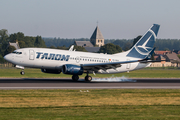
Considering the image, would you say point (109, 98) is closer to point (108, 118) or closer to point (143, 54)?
point (108, 118)

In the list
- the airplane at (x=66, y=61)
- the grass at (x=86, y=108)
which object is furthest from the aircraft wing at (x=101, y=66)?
the grass at (x=86, y=108)

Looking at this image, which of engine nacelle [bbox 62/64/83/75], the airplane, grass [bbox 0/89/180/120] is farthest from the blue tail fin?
grass [bbox 0/89/180/120]

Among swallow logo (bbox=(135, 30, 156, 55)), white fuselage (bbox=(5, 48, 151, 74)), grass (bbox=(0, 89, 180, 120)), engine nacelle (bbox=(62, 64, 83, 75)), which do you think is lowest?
grass (bbox=(0, 89, 180, 120))

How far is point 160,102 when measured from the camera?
20.1m

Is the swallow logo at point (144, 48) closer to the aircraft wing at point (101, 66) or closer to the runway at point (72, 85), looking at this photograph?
the aircraft wing at point (101, 66)

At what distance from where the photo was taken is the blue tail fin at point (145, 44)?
42.9 m

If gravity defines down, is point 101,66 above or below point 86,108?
above

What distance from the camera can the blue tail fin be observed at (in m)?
42.9

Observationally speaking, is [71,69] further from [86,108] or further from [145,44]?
[86,108]

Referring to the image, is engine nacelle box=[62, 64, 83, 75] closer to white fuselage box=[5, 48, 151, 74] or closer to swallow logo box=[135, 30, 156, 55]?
white fuselage box=[5, 48, 151, 74]

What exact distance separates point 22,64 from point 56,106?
2057 centimetres

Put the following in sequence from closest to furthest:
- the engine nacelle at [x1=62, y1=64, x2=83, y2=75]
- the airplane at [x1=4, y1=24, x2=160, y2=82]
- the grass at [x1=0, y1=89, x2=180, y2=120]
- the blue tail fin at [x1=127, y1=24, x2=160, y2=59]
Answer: the grass at [x1=0, y1=89, x2=180, y2=120] → the engine nacelle at [x1=62, y1=64, x2=83, y2=75] → the airplane at [x1=4, y1=24, x2=160, y2=82] → the blue tail fin at [x1=127, y1=24, x2=160, y2=59]

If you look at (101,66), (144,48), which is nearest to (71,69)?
(101,66)

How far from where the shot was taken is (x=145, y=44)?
1695 inches
